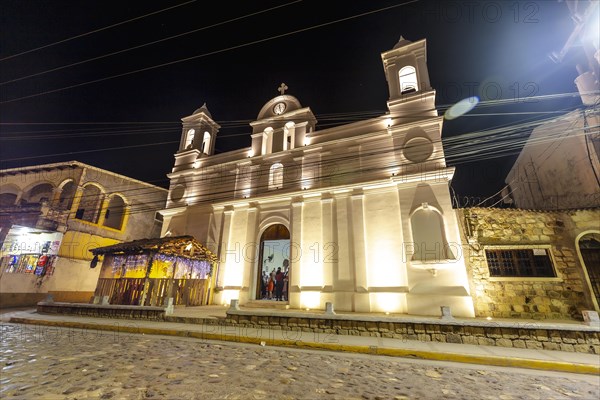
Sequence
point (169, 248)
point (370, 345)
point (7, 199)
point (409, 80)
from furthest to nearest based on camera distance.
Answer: point (7, 199) → point (409, 80) → point (169, 248) → point (370, 345)

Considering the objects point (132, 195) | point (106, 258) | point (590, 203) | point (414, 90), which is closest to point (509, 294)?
point (590, 203)

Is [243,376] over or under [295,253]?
under

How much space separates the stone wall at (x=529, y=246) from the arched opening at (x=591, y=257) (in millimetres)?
287

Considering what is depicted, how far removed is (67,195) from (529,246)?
29943 mm

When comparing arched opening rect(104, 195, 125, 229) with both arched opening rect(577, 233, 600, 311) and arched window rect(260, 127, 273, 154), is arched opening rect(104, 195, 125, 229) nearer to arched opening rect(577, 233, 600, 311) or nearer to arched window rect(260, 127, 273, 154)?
arched window rect(260, 127, 273, 154)

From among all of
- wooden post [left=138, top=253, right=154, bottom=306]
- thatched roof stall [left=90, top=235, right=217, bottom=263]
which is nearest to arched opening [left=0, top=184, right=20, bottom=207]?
thatched roof stall [left=90, top=235, right=217, bottom=263]

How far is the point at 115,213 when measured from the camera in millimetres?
21656

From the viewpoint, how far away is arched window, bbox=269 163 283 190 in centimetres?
1679

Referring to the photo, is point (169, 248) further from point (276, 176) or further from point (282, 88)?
point (282, 88)

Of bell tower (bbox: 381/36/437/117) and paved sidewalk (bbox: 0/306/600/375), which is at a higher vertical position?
bell tower (bbox: 381/36/437/117)

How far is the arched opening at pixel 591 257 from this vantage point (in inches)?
399

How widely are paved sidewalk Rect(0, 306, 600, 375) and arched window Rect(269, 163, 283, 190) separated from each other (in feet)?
29.8

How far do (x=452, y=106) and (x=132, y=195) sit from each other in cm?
2554

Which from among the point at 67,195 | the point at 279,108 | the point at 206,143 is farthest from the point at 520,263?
the point at 67,195
